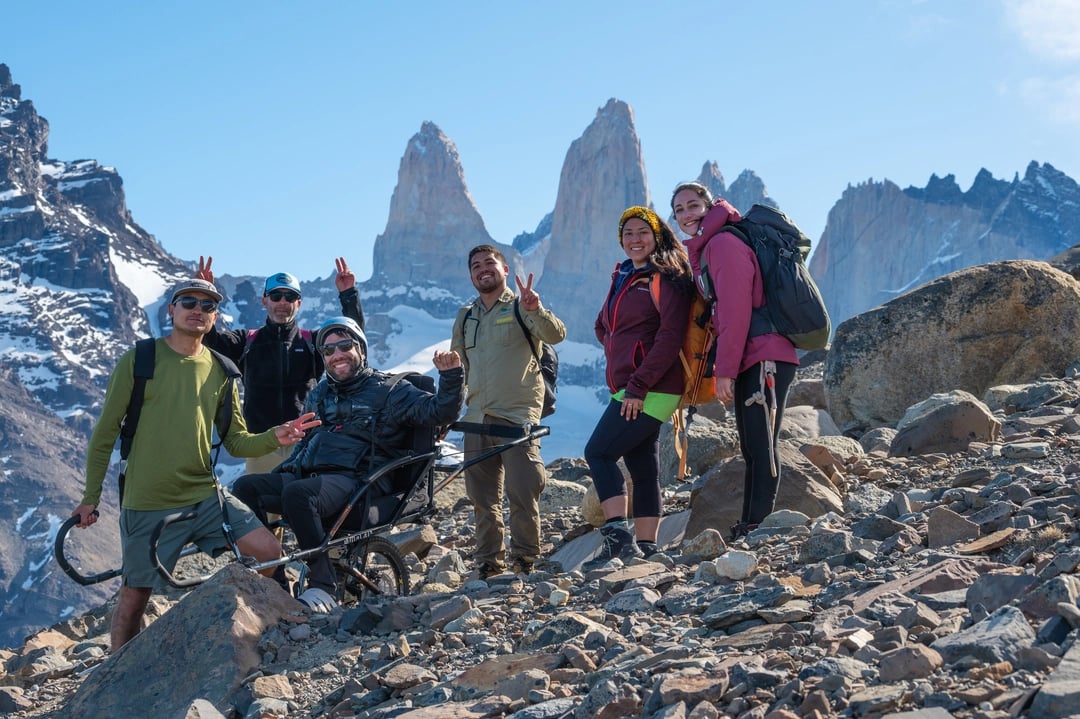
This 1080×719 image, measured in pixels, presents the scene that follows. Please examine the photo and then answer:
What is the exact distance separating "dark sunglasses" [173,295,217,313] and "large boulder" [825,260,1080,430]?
8435 mm

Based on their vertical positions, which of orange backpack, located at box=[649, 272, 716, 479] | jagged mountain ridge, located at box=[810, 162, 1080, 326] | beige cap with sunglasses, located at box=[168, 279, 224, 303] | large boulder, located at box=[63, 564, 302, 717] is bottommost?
large boulder, located at box=[63, 564, 302, 717]

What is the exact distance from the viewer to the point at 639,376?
6.05 meters

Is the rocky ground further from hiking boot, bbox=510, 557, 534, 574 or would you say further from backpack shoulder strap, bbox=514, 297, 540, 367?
backpack shoulder strap, bbox=514, 297, 540, 367

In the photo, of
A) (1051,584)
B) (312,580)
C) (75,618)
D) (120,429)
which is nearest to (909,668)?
(1051,584)

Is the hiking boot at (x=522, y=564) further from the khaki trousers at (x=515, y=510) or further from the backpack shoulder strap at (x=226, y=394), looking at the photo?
the backpack shoulder strap at (x=226, y=394)

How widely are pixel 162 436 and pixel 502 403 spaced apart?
223 centimetres

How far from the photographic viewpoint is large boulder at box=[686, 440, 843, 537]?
22.1 ft

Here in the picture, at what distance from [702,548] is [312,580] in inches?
82.9

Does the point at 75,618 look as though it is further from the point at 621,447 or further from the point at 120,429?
the point at 621,447

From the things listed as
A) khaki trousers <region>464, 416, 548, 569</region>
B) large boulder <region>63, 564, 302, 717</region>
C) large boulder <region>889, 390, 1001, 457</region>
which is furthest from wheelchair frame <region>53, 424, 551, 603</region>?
large boulder <region>889, 390, 1001, 457</region>

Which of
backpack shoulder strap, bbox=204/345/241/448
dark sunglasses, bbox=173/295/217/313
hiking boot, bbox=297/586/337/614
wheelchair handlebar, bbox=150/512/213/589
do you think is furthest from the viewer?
backpack shoulder strap, bbox=204/345/241/448

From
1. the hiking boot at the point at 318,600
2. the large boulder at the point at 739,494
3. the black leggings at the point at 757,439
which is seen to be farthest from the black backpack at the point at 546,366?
the hiking boot at the point at 318,600

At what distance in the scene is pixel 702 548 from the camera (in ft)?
18.9

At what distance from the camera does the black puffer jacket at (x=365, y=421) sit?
6.24 m
